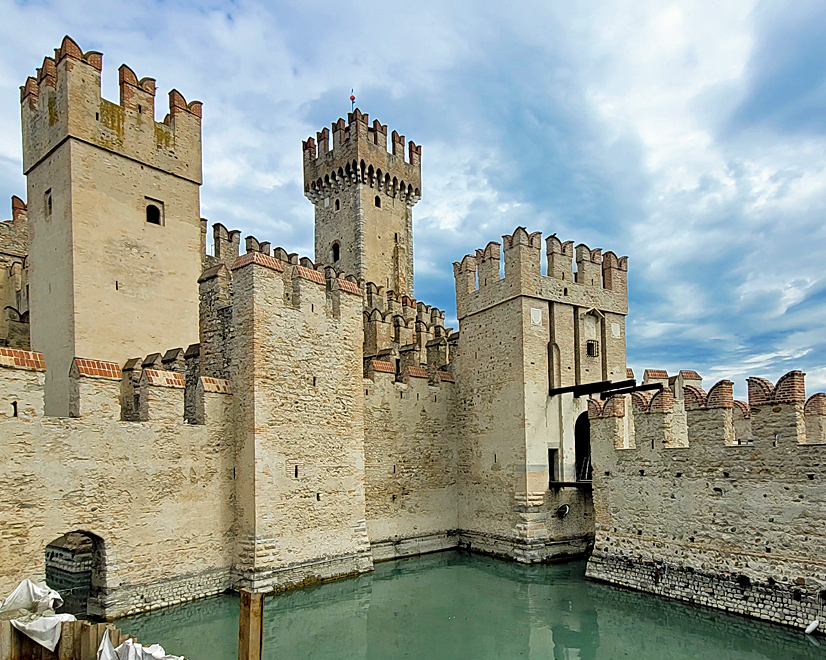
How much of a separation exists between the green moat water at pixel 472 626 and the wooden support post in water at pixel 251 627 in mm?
3160

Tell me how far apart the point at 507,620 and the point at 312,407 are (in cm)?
599

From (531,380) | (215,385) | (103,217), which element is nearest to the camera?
(215,385)

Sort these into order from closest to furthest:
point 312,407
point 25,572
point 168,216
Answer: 1. point 25,572
2. point 312,407
3. point 168,216

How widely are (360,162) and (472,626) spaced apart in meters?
21.3

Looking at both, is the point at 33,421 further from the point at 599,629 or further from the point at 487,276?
the point at 487,276

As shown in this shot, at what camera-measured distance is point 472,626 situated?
11625 mm

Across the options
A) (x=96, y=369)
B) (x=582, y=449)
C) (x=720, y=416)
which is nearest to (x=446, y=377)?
(x=582, y=449)

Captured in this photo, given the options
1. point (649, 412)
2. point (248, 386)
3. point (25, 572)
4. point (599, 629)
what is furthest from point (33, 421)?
point (649, 412)

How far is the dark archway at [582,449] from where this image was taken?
58.0 ft

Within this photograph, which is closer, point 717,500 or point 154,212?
point 717,500

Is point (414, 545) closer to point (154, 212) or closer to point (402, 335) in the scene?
point (402, 335)

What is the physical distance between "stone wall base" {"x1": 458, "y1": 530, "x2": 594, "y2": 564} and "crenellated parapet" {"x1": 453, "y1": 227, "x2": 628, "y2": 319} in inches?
248

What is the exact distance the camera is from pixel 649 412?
13.7 m

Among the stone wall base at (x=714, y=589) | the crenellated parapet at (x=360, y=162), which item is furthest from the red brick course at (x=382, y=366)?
the crenellated parapet at (x=360, y=162)
